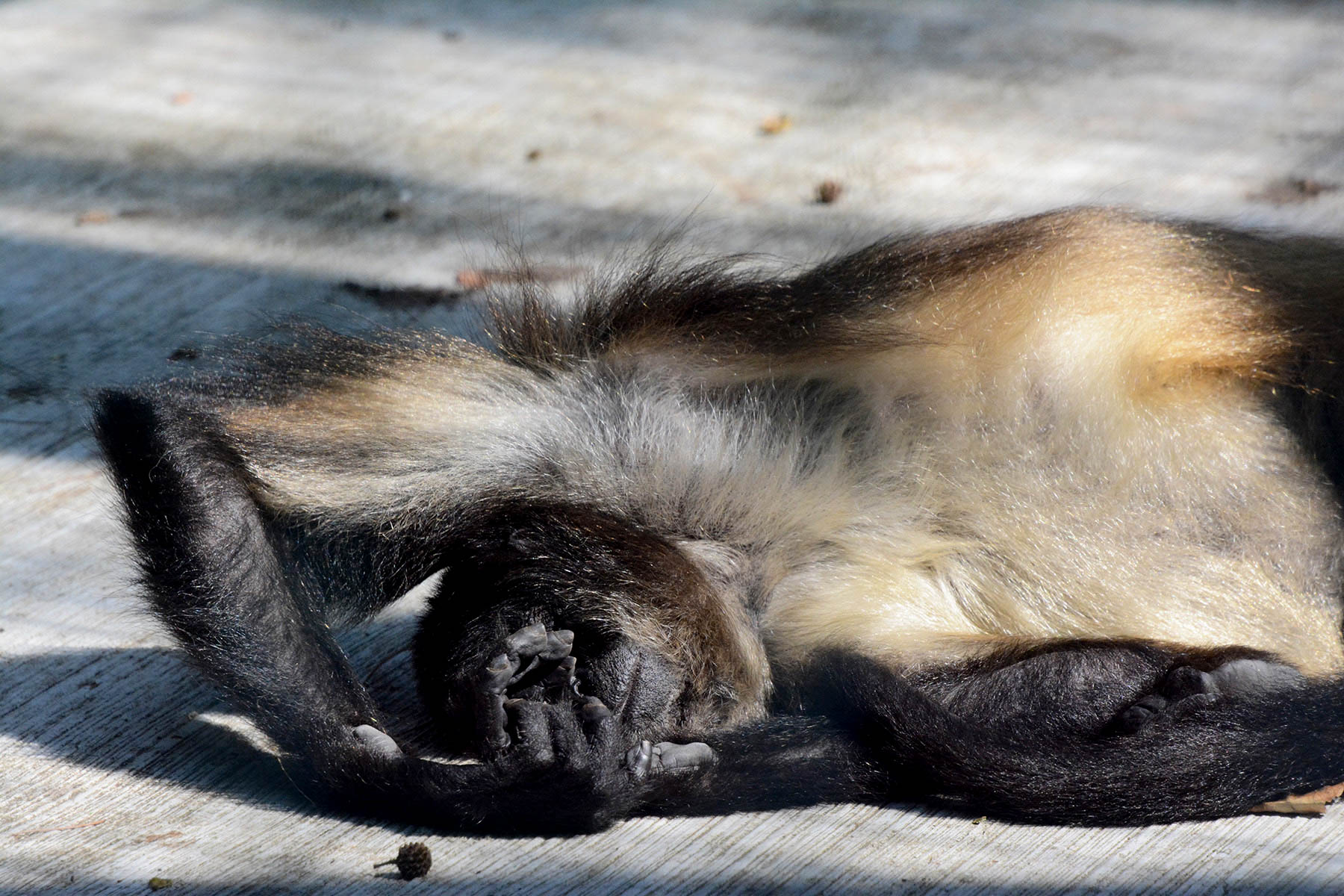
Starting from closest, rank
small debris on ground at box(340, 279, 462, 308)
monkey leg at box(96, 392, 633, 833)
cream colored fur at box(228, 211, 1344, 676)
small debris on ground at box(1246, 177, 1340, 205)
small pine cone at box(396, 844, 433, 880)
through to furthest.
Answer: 1. small pine cone at box(396, 844, 433, 880)
2. monkey leg at box(96, 392, 633, 833)
3. cream colored fur at box(228, 211, 1344, 676)
4. small debris on ground at box(340, 279, 462, 308)
5. small debris on ground at box(1246, 177, 1340, 205)

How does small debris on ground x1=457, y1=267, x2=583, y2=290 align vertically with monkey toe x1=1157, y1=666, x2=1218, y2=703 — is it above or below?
above

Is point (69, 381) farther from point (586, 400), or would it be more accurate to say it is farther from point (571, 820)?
point (571, 820)

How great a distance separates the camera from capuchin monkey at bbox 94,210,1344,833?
2.60m

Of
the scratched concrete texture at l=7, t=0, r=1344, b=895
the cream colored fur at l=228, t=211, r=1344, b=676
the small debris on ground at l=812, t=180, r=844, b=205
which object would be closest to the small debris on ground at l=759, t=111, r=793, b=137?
the scratched concrete texture at l=7, t=0, r=1344, b=895

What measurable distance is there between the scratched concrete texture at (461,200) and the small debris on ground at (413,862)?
1.1 inches

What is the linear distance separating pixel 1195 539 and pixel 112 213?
142 inches

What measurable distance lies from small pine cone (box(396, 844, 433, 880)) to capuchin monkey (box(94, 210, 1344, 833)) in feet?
0.39

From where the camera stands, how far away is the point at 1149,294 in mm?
3062

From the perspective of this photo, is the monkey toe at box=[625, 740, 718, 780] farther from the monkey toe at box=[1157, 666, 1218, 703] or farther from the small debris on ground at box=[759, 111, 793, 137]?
the small debris on ground at box=[759, 111, 793, 137]

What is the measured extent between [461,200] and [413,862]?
2935 millimetres

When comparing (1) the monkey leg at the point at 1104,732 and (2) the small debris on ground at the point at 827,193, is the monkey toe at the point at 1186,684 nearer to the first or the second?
(1) the monkey leg at the point at 1104,732

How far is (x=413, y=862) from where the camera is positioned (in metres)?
2.40

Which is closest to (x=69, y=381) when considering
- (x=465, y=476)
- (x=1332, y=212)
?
(x=465, y=476)

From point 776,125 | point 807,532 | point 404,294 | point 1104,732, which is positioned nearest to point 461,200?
point 404,294
